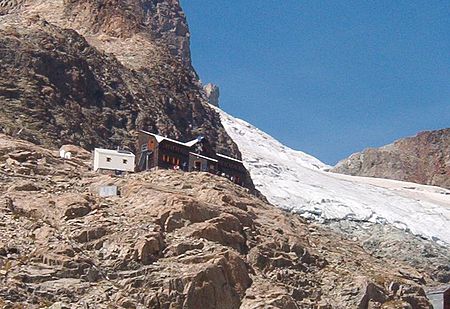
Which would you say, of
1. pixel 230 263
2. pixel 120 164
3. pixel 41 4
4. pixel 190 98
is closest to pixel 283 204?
pixel 190 98

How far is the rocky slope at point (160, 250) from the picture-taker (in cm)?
5778

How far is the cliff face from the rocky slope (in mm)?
19162

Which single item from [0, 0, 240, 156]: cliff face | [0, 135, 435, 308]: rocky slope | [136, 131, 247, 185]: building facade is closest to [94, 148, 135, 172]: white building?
[136, 131, 247, 185]: building facade

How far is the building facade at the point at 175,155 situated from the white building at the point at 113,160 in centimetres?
195

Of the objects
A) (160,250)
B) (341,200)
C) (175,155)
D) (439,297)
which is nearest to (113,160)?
(175,155)

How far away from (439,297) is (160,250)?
82.8 ft

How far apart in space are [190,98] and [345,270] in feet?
198

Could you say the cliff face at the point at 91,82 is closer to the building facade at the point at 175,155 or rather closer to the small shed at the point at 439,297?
the building facade at the point at 175,155

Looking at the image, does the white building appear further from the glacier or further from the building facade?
A: the glacier

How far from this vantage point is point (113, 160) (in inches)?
3374

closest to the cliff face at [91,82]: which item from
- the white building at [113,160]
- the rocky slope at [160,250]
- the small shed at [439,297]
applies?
the white building at [113,160]

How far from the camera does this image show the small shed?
3054 inches

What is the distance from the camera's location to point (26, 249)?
5938 centimetres

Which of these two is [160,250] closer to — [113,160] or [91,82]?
[113,160]
